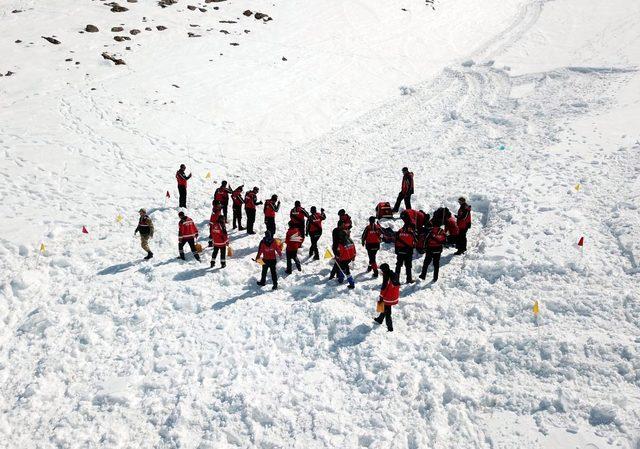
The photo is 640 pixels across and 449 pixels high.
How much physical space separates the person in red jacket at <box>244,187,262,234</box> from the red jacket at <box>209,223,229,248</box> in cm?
198

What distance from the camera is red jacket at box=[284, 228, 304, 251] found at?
12281 millimetres

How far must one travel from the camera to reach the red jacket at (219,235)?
496 inches

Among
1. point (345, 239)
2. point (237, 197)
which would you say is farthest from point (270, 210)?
point (345, 239)

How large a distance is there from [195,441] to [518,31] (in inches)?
1523

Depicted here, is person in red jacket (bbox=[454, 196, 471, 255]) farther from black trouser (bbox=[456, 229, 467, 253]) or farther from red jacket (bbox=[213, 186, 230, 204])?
red jacket (bbox=[213, 186, 230, 204])

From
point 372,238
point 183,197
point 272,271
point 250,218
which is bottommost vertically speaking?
point 183,197

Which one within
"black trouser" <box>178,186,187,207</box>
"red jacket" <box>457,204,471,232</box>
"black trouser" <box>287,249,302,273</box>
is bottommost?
"black trouser" <box>178,186,187,207</box>

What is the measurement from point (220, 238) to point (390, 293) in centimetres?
528

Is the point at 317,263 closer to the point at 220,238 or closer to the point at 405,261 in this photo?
the point at 405,261

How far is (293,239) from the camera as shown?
12.3 meters

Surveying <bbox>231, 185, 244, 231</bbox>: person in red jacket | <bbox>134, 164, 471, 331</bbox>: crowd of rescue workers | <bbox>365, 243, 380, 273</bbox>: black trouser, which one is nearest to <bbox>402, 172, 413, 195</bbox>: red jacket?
<bbox>134, 164, 471, 331</bbox>: crowd of rescue workers

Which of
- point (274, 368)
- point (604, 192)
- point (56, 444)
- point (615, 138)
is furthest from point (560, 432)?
point (615, 138)

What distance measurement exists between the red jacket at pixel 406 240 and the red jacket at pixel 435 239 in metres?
0.42

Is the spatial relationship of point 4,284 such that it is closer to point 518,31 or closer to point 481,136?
point 481,136
